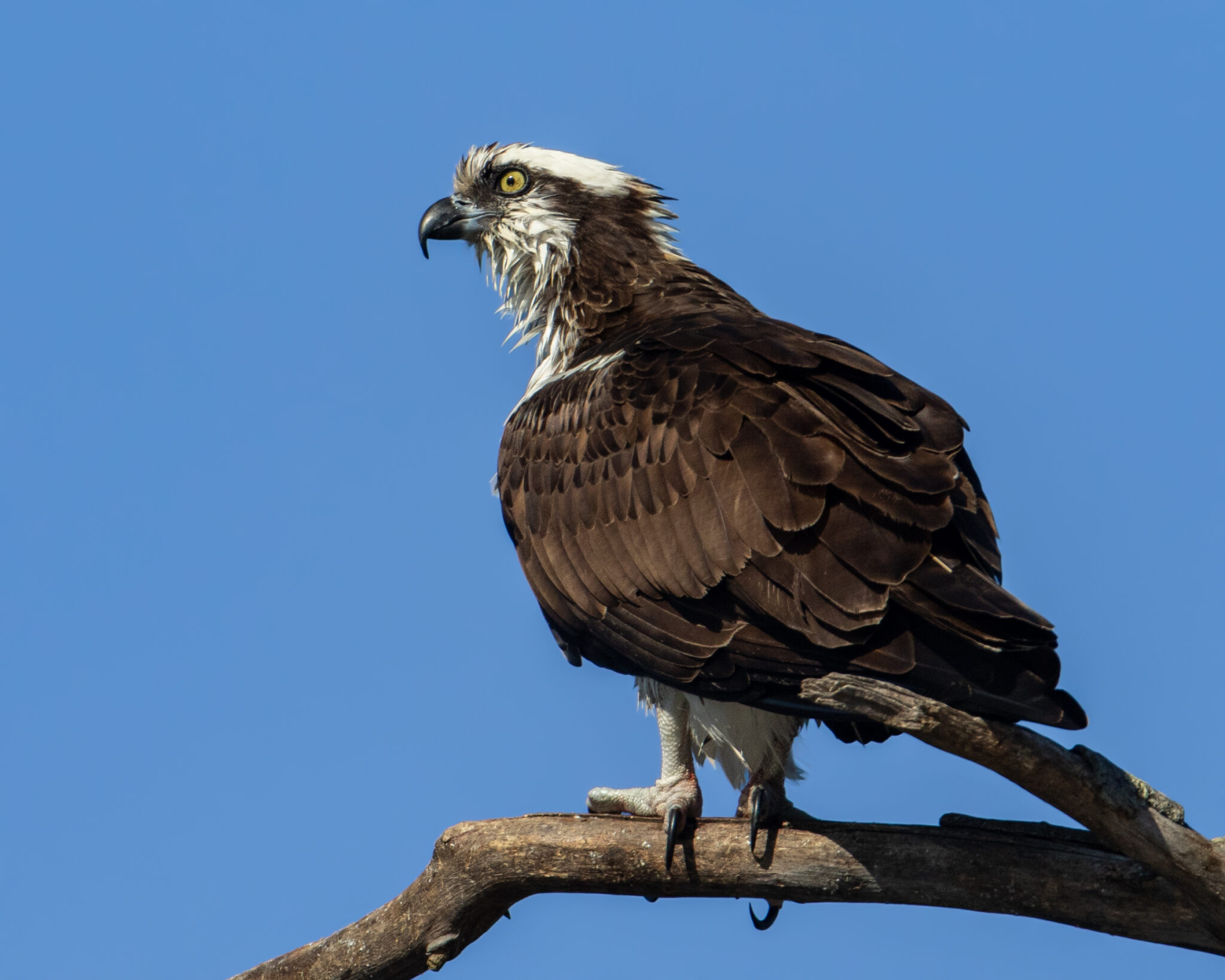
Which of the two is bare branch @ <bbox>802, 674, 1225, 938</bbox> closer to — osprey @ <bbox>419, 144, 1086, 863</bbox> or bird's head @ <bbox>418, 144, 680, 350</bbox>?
osprey @ <bbox>419, 144, 1086, 863</bbox>

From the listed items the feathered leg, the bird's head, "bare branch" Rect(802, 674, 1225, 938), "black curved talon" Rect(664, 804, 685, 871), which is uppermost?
the bird's head

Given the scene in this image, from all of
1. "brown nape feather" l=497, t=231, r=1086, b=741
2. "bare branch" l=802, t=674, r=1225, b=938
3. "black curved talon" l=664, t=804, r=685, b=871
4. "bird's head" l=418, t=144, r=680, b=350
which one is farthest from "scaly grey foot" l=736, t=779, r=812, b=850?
"bird's head" l=418, t=144, r=680, b=350

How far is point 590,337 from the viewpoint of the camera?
810 cm

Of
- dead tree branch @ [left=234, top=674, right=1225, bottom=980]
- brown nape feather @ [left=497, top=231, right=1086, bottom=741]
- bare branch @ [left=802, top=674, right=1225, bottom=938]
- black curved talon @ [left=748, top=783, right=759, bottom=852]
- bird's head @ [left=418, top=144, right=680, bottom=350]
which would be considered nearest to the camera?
bare branch @ [left=802, top=674, right=1225, bottom=938]

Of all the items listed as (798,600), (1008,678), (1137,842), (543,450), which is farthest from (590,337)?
(1137,842)

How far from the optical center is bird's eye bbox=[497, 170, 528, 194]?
896 centimetres

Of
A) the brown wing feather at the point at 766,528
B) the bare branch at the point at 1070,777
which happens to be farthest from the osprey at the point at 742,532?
the bare branch at the point at 1070,777

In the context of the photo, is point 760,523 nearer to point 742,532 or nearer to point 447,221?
point 742,532

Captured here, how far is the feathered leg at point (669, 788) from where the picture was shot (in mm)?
6855

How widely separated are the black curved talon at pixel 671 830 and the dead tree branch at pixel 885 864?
0.04 m

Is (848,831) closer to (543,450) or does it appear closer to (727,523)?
(727,523)

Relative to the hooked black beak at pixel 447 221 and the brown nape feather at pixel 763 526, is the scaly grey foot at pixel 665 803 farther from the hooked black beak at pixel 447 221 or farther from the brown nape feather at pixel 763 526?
the hooked black beak at pixel 447 221

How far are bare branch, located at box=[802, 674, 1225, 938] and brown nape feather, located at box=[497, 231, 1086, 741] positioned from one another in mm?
168

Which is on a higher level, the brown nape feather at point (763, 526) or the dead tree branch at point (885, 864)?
the brown nape feather at point (763, 526)
